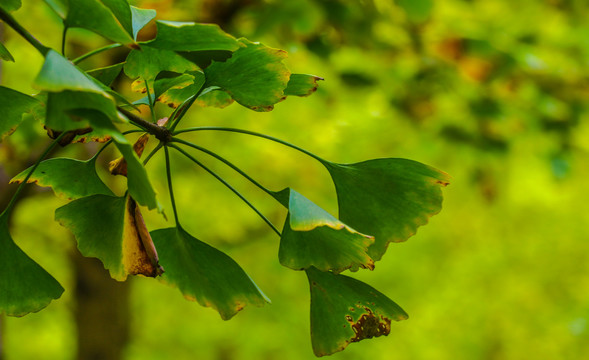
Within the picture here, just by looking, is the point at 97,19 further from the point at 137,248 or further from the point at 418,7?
the point at 418,7

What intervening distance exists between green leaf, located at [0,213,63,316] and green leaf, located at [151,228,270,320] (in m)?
0.10

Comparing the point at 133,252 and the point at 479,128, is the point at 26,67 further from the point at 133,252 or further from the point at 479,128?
the point at 133,252

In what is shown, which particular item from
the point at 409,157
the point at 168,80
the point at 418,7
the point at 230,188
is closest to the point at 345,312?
the point at 230,188

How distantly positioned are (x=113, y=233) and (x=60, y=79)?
0.62ft

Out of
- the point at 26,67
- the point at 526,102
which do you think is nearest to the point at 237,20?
the point at 526,102

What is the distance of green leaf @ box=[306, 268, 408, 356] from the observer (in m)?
0.52

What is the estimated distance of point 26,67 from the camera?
11.1 feet

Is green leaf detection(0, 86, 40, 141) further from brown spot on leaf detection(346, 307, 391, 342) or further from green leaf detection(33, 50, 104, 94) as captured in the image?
brown spot on leaf detection(346, 307, 391, 342)

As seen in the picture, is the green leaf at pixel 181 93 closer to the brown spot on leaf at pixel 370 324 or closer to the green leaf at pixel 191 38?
the green leaf at pixel 191 38

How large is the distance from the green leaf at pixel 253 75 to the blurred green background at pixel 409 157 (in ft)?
4.18

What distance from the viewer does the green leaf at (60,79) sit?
33cm

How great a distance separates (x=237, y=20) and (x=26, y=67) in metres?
1.68

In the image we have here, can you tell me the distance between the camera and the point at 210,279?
0.51 metres

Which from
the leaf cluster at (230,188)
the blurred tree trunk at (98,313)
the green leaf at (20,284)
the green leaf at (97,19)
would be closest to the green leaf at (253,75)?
the leaf cluster at (230,188)
